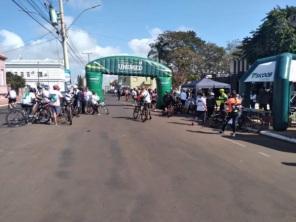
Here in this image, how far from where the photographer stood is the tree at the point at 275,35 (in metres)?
38.0

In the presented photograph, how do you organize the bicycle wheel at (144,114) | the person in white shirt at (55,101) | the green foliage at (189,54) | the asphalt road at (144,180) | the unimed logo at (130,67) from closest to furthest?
the asphalt road at (144,180) < the person in white shirt at (55,101) < the bicycle wheel at (144,114) < the unimed logo at (130,67) < the green foliage at (189,54)

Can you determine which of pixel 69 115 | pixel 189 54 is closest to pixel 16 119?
pixel 69 115

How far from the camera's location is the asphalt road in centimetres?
652

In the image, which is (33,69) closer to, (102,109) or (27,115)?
(102,109)

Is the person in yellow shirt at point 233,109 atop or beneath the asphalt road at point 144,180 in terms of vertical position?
atop

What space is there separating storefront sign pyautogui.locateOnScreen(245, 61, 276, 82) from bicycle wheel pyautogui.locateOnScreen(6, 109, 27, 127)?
10.7 metres

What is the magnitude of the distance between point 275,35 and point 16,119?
25.7 m

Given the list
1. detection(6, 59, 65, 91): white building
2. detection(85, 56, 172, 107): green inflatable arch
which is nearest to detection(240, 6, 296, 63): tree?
detection(85, 56, 172, 107): green inflatable arch

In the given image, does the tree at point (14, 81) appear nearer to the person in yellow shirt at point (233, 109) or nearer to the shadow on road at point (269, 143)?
the person in yellow shirt at point (233, 109)

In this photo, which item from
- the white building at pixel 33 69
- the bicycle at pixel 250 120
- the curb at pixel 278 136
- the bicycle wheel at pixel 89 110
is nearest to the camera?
the curb at pixel 278 136

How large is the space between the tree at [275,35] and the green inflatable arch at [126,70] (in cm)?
861

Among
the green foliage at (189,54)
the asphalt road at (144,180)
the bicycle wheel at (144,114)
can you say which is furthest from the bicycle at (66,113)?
the green foliage at (189,54)

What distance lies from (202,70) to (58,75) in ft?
156

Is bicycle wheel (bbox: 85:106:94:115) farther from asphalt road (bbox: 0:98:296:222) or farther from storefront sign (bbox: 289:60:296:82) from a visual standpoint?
asphalt road (bbox: 0:98:296:222)
